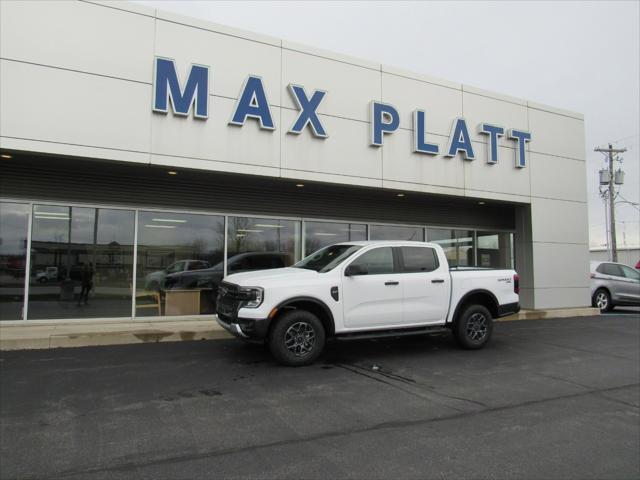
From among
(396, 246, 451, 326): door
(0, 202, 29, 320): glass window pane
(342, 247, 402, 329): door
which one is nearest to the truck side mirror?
(342, 247, 402, 329): door

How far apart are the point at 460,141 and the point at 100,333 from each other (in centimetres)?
982

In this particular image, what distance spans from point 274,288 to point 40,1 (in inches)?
272

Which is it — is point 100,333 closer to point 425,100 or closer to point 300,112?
point 300,112

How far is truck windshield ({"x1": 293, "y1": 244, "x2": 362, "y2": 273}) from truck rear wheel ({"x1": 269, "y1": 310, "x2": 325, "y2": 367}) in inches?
36.1

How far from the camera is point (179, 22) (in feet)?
31.1

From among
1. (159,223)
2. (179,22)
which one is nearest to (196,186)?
(159,223)

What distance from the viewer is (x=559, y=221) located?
14453mm

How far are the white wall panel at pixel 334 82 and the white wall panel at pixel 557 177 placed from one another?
5.89 m

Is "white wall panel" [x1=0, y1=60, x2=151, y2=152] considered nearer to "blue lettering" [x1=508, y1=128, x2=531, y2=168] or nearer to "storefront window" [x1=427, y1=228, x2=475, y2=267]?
"storefront window" [x1=427, y1=228, x2=475, y2=267]

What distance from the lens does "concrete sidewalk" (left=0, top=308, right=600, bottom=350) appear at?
809cm

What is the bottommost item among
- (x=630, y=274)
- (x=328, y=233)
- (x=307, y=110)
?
(x=630, y=274)

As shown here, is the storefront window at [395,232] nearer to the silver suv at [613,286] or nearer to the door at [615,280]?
the silver suv at [613,286]

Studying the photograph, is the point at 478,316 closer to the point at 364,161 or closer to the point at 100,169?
the point at 364,161

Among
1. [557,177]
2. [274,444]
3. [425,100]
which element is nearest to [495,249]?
[557,177]
